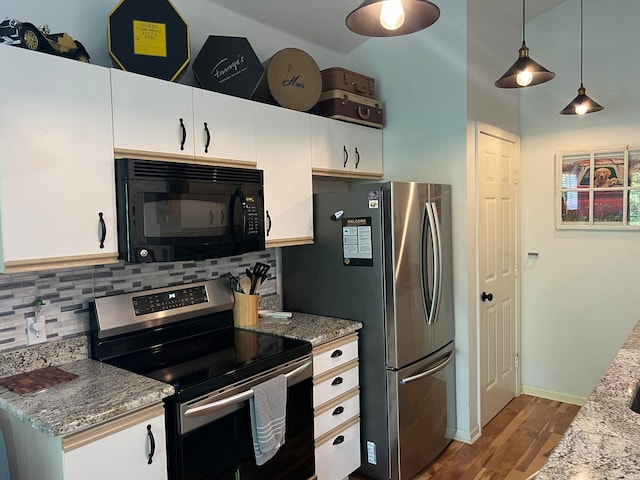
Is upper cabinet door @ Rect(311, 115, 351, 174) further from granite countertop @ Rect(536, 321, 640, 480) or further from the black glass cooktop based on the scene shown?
granite countertop @ Rect(536, 321, 640, 480)

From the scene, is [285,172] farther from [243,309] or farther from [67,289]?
[67,289]

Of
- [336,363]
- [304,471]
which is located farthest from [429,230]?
[304,471]

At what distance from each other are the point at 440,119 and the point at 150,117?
1.86m

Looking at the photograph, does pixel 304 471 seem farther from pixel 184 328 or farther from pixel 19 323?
pixel 19 323

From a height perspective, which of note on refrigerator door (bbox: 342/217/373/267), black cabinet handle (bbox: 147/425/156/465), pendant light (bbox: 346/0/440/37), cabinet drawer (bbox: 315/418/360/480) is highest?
pendant light (bbox: 346/0/440/37)

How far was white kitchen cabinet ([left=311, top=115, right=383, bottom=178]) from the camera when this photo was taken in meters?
2.84

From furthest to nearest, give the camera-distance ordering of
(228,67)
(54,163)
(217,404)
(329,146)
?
(329,146), (228,67), (217,404), (54,163)

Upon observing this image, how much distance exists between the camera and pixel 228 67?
243cm

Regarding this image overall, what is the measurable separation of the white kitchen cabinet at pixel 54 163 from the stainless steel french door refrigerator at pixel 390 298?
4.13 feet

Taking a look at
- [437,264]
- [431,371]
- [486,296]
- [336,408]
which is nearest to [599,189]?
[486,296]

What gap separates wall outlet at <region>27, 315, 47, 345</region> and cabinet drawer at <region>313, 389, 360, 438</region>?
1293 mm

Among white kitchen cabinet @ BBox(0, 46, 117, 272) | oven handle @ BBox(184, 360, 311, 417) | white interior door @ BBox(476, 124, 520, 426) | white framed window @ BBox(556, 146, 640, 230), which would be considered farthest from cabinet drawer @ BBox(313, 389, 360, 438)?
white framed window @ BBox(556, 146, 640, 230)

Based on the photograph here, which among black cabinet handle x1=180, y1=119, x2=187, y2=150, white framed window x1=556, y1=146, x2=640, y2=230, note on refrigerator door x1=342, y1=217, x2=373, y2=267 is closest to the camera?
black cabinet handle x1=180, y1=119, x2=187, y2=150

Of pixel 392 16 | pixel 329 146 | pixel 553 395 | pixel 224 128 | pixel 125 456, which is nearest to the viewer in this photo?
pixel 392 16
